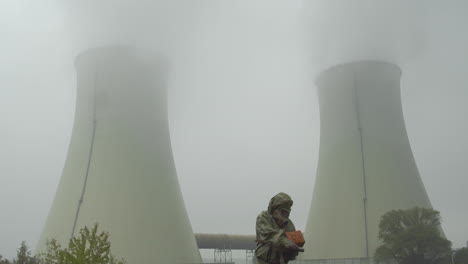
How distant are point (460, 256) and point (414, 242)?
1669mm

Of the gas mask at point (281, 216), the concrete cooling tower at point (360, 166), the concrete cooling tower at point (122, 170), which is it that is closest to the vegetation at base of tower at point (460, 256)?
the concrete cooling tower at point (360, 166)

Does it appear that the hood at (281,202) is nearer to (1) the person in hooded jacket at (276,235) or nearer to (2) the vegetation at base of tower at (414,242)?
(1) the person in hooded jacket at (276,235)

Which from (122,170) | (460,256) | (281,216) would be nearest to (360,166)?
(460,256)

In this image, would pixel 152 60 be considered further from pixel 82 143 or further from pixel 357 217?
pixel 357 217

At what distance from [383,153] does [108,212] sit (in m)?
6.85

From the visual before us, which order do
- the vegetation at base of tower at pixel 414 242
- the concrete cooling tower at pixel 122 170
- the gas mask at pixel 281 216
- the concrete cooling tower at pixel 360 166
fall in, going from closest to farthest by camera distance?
the gas mask at pixel 281 216
the concrete cooling tower at pixel 122 170
the vegetation at base of tower at pixel 414 242
the concrete cooling tower at pixel 360 166

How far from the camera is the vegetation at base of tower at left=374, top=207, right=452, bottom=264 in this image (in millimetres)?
12008

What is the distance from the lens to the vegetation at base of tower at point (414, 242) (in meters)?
Result: 12.0

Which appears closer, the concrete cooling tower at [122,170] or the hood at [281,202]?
the hood at [281,202]

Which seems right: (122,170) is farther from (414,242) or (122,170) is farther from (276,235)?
(276,235)

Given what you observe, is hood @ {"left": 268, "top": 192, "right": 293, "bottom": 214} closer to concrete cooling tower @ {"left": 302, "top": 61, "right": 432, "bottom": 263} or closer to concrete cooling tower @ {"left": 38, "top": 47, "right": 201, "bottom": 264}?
concrete cooling tower @ {"left": 38, "top": 47, "right": 201, "bottom": 264}

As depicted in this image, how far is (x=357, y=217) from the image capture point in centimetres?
1255

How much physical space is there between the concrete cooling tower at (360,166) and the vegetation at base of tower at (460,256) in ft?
5.38

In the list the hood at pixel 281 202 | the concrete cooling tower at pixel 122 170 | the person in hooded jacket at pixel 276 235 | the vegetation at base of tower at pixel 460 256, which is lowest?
the person in hooded jacket at pixel 276 235
